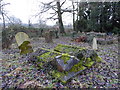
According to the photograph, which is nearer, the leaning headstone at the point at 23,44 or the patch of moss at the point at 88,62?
the patch of moss at the point at 88,62

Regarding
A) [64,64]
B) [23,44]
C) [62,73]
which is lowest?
[62,73]

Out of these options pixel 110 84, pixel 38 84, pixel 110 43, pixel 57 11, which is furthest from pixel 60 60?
pixel 57 11

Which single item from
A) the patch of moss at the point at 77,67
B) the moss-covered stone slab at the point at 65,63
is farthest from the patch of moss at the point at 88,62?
the moss-covered stone slab at the point at 65,63

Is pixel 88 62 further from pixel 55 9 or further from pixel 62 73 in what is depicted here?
pixel 55 9

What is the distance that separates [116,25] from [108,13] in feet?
5.36

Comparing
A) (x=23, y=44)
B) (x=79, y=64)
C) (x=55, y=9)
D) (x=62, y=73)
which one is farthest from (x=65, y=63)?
(x=55, y=9)

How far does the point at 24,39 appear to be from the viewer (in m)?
4.82

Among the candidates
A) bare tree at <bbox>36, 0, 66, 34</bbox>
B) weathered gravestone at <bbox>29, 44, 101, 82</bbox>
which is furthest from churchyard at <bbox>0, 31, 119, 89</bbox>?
bare tree at <bbox>36, 0, 66, 34</bbox>

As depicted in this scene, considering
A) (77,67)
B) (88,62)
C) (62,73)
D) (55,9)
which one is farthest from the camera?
(55,9)

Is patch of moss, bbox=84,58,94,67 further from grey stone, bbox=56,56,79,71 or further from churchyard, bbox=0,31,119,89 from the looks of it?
grey stone, bbox=56,56,79,71

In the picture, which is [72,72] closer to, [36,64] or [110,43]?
[36,64]

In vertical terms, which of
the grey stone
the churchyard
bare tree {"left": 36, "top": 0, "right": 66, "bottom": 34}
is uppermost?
bare tree {"left": 36, "top": 0, "right": 66, "bottom": 34}

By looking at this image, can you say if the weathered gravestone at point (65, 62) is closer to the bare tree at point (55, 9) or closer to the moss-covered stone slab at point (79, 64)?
the moss-covered stone slab at point (79, 64)

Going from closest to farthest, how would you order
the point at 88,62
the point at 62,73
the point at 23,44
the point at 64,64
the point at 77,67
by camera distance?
the point at 62,73 < the point at 64,64 < the point at 77,67 < the point at 88,62 < the point at 23,44
